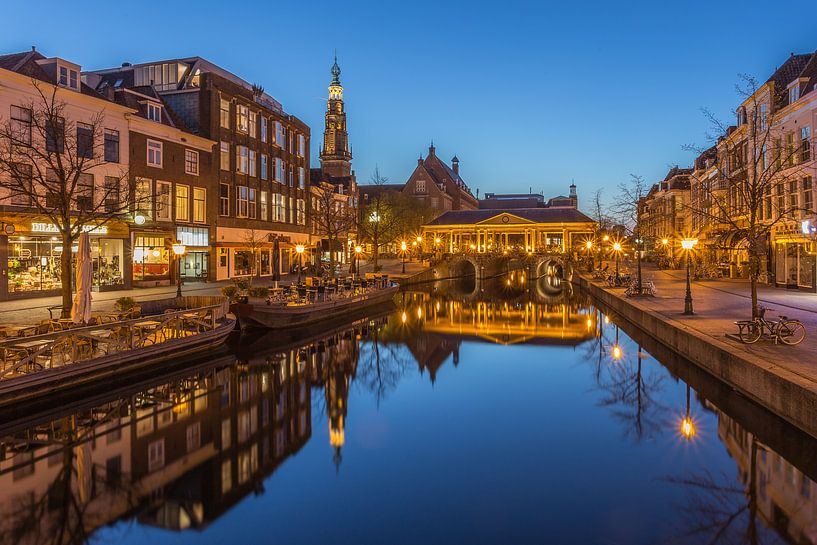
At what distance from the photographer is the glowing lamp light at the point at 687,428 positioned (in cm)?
1183

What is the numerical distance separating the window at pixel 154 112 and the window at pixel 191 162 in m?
2.75

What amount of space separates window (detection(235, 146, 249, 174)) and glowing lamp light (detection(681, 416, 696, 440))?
126 feet

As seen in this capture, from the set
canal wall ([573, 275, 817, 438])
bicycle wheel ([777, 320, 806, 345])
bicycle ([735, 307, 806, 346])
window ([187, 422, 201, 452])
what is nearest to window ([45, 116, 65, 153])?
window ([187, 422, 201, 452])

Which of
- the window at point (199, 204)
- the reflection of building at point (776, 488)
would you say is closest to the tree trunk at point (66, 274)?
the reflection of building at point (776, 488)

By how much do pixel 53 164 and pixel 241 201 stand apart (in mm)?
19735

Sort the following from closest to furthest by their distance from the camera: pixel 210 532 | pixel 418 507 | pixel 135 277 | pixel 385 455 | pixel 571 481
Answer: pixel 210 532
pixel 418 507
pixel 571 481
pixel 385 455
pixel 135 277

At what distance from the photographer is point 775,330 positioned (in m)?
14.4

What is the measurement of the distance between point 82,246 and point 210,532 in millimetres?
12283

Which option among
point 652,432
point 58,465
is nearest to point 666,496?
point 652,432

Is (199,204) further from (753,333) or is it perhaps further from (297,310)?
(753,333)

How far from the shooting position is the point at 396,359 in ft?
69.5

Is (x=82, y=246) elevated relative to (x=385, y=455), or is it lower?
elevated

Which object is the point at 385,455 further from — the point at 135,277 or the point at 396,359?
the point at 135,277

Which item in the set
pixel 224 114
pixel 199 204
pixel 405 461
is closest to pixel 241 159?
pixel 224 114
